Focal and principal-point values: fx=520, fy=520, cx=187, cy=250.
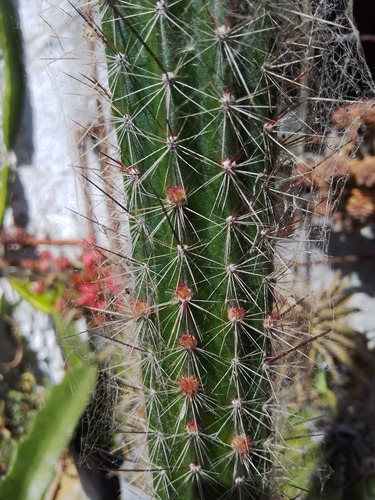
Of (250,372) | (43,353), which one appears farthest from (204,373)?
(43,353)

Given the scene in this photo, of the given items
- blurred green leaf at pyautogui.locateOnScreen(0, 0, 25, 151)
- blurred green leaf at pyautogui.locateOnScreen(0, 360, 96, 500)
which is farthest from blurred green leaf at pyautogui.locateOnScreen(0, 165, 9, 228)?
blurred green leaf at pyautogui.locateOnScreen(0, 360, 96, 500)

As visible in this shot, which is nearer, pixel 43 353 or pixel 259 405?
pixel 259 405

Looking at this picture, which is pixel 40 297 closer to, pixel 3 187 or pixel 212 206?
pixel 3 187

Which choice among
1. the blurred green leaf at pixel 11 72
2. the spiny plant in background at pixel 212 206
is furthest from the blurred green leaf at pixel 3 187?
the spiny plant in background at pixel 212 206

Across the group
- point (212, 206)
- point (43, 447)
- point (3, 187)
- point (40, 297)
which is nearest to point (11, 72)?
point (3, 187)

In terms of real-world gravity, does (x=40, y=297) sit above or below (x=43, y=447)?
below

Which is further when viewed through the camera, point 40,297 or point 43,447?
point 40,297

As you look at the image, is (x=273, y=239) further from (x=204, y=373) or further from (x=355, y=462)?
(x=355, y=462)

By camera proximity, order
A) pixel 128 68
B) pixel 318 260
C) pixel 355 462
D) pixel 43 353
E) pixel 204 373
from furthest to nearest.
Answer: pixel 43 353 < pixel 355 462 < pixel 318 260 < pixel 204 373 < pixel 128 68
